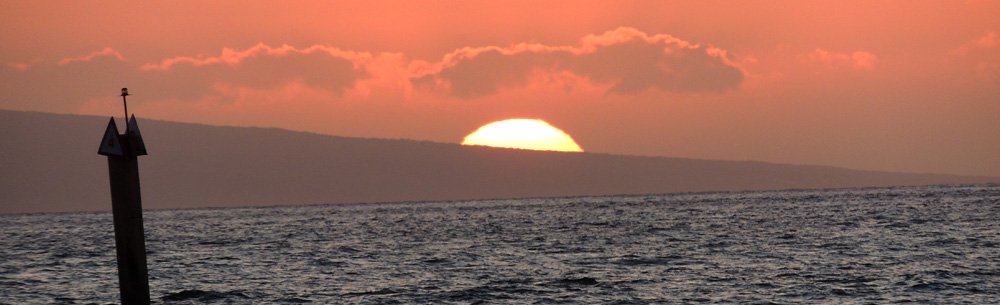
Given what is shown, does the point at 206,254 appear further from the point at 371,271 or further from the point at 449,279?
the point at 449,279

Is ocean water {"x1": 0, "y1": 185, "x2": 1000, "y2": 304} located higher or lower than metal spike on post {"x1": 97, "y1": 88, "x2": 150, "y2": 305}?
lower

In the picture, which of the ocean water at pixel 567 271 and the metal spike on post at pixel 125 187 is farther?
the ocean water at pixel 567 271

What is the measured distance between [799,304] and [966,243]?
103ft

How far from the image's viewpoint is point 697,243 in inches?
2758

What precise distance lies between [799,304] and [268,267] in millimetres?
28964

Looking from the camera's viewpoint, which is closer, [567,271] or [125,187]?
[125,187]

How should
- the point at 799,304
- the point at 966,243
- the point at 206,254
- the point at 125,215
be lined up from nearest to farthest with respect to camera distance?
the point at 125,215 < the point at 799,304 < the point at 966,243 < the point at 206,254

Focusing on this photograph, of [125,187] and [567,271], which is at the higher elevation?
[125,187]

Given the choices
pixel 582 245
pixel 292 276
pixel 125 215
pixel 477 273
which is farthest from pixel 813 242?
pixel 125 215

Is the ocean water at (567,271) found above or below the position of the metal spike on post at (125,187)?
below

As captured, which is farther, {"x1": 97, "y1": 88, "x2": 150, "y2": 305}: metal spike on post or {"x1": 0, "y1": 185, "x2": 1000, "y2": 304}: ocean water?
{"x1": 0, "y1": 185, "x2": 1000, "y2": 304}: ocean water

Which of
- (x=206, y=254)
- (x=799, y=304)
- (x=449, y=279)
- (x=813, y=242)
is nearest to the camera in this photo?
(x=799, y=304)

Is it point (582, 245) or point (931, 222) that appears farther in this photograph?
point (931, 222)

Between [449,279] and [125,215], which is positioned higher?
[125,215]
